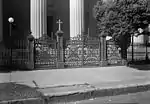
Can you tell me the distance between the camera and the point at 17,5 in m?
21.3

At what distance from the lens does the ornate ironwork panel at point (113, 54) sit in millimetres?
13062

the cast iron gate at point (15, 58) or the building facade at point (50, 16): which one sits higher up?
the building facade at point (50, 16)

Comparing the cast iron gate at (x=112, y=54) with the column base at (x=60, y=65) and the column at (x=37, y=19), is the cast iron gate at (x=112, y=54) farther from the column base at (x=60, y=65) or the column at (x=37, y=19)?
the column at (x=37, y=19)

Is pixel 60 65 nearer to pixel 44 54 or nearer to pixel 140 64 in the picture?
pixel 44 54

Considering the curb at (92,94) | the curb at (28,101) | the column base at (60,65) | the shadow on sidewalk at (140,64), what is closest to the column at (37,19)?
the column base at (60,65)

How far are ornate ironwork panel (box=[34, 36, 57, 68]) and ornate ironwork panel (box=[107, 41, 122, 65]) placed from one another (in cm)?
330

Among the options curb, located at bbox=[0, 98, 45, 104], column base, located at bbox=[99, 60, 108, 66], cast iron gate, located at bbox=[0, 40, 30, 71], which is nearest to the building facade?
column base, located at bbox=[99, 60, 108, 66]

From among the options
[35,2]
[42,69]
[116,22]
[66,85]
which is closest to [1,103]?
[66,85]

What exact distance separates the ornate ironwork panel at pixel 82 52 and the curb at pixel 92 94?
A: 538 cm

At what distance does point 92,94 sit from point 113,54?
6.68 meters

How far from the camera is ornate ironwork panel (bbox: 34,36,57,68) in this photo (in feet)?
39.1

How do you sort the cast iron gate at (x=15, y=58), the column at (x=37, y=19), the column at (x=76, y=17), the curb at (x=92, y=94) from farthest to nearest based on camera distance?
the column at (x=76, y=17)
the column at (x=37, y=19)
the cast iron gate at (x=15, y=58)
the curb at (x=92, y=94)

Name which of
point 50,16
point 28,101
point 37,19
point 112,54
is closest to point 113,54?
point 112,54

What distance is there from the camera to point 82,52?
12.5 m
